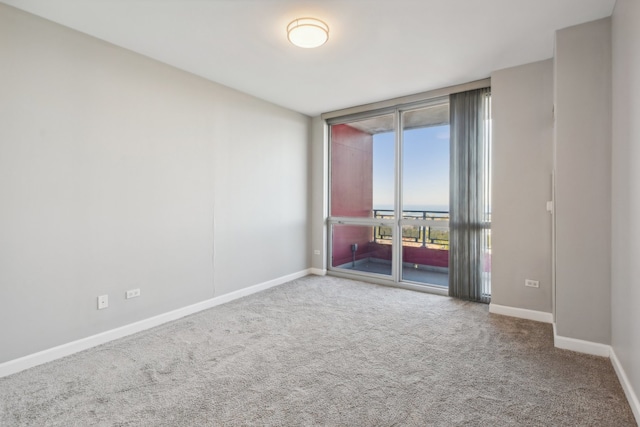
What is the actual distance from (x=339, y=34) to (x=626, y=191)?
7.86 feet

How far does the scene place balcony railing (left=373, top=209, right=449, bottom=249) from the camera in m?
4.29

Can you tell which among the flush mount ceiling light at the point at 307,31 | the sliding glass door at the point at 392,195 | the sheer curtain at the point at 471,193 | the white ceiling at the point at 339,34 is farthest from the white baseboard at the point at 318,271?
the flush mount ceiling light at the point at 307,31

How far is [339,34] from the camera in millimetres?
2686

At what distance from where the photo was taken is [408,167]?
4.54 m

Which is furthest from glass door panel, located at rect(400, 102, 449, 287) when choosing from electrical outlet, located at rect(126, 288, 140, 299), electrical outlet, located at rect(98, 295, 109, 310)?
electrical outlet, located at rect(98, 295, 109, 310)

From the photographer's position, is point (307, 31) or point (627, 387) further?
point (307, 31)

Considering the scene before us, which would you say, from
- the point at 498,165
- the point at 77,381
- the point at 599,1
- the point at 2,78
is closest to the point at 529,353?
the point at 498,165

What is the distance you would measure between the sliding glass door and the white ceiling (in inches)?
32.7

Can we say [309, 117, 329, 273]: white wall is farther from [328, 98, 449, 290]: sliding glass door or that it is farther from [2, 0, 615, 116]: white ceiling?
[2, 0, 615, 116]: white ceiling

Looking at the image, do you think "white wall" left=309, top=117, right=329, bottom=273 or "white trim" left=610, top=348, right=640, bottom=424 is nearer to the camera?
"white trim" left=610, top=348, right=640, bottom=424

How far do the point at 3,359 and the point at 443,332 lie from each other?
11.6ft

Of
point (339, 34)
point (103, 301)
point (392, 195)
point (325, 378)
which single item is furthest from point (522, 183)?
point (103, 301)

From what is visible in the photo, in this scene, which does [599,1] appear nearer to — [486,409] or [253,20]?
[253,20]

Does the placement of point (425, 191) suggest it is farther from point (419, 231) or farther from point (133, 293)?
point (133, 293)
